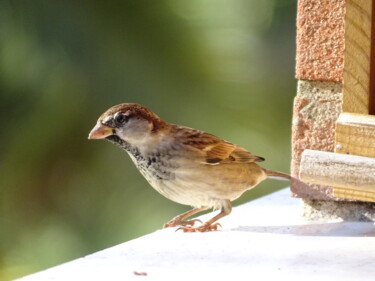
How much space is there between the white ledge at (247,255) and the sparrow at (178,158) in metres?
0.18

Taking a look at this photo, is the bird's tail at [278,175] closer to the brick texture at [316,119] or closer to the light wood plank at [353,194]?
the brick texture at [316,119]

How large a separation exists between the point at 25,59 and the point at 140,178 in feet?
2.71

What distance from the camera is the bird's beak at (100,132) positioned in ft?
13.4

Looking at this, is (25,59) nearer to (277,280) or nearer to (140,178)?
(140,178)

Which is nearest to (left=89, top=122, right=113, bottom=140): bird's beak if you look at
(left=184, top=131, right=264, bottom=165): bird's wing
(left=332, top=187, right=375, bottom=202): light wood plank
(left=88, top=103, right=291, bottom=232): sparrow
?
(left=88, top=103, right=291, bottom=232): sparrow

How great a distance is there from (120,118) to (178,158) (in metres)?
0.24

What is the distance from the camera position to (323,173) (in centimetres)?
331

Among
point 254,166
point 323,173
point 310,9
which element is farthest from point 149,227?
point 323,173

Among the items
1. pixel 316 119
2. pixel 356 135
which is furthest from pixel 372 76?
pixel 316 119

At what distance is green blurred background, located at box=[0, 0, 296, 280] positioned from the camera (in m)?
4.71

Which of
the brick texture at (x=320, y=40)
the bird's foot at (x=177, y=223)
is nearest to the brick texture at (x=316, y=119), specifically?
the brick texture at (x=320, y=40)

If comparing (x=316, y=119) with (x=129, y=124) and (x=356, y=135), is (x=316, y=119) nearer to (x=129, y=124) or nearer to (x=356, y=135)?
(x=356, y=135)

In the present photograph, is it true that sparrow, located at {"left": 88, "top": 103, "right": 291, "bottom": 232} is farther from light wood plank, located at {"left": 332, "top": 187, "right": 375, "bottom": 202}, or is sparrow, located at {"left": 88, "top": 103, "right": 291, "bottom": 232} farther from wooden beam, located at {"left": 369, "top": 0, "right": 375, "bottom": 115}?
wooden beam, located at {"left": 369, "top": 0, "right": 375, "bottom": 115}

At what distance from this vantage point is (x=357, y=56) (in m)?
3.56
